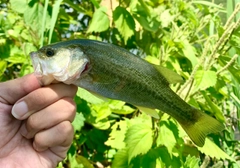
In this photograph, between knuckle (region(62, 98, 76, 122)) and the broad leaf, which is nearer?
knuckle (region(62, 98, 76, 122))

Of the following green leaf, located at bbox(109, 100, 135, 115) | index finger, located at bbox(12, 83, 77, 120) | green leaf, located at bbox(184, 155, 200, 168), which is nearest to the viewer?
index finger, located at bbox(12, 83, 77, 120)

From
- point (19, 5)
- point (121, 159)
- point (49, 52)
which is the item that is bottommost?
point (121, 159)

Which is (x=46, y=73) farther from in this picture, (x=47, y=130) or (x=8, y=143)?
(x=8, y=143)

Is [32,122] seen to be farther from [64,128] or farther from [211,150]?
[211,150]

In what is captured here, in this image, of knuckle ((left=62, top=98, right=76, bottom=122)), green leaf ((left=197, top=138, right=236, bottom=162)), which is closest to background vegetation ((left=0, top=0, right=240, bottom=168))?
green leaf ((left=197, top=138, right=236, bottom=162))

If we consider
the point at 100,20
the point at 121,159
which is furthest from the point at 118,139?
the point at 100,20

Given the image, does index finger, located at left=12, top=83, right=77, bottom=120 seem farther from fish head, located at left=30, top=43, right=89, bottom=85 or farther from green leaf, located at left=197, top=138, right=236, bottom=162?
green leaf, located at left=197, top=138, right=236, bottom=162

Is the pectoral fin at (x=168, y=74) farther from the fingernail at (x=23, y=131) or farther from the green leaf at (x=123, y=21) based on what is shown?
the green leaf at (x=123, y=21)
